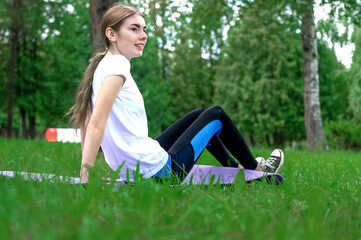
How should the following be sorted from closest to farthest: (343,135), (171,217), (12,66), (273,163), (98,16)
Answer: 1. (171,217)
2. (273,163)
3. (98,16)
4. (12,66)
5. (343,135)

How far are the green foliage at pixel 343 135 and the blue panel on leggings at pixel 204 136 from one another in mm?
17287

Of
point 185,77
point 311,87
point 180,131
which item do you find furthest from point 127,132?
point 185,77

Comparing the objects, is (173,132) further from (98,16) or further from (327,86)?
(327,86)

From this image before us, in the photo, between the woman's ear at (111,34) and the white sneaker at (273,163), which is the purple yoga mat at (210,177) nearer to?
the white sneaker at (273,163)

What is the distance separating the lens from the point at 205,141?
383cm

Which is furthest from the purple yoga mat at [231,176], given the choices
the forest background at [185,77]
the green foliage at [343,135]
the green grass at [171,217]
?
the green foliage at [343,135]

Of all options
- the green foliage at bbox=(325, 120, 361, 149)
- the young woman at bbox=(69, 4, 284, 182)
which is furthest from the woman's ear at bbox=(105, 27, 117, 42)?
the green foliage at bbox=(325, 120, 361, 149)

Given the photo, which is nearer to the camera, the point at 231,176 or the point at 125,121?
the point at 125,121

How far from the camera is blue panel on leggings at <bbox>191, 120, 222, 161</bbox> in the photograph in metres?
3.72

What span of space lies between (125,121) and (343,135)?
18.5 meters

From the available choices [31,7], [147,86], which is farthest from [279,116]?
[31,7]

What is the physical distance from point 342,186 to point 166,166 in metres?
1.48

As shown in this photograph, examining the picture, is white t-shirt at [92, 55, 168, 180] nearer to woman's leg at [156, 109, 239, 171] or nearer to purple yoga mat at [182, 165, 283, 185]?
purple yoga mat at [182, 165, 283, 185]

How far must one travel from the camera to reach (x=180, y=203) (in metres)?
2.30
